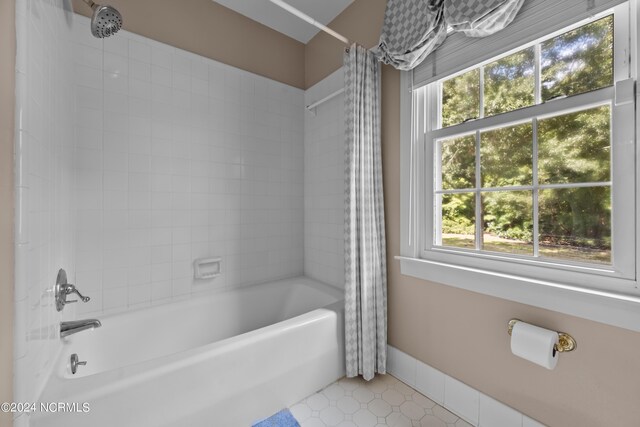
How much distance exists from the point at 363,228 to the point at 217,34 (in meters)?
1.84

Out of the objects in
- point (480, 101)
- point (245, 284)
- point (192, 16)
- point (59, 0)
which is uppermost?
point (192, 16)

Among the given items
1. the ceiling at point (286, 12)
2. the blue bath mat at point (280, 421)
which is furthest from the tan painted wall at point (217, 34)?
the blue bath mat at point (280, 421)

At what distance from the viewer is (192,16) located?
192 centimetres

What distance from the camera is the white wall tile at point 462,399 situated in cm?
133

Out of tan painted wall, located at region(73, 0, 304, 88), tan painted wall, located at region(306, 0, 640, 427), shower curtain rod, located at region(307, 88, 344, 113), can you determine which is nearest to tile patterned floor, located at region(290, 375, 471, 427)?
tan painted wall, located at region(306, 0, 640, 427)

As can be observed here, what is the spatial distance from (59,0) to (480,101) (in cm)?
210

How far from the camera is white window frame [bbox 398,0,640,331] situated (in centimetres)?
93

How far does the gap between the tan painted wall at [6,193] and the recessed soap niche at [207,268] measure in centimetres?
119

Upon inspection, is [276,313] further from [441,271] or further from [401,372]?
[441,271]

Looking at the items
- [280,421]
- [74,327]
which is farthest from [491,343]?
[74,327]

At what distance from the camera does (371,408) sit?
144cm

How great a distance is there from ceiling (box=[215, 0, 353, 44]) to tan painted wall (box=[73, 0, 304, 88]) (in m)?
0.06

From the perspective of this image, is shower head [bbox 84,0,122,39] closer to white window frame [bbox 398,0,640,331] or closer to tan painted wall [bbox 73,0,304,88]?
tan painted wall [bbox 73,0,304,88]

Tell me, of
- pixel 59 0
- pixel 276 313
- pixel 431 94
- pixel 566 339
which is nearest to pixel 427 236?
pixel 566 339
